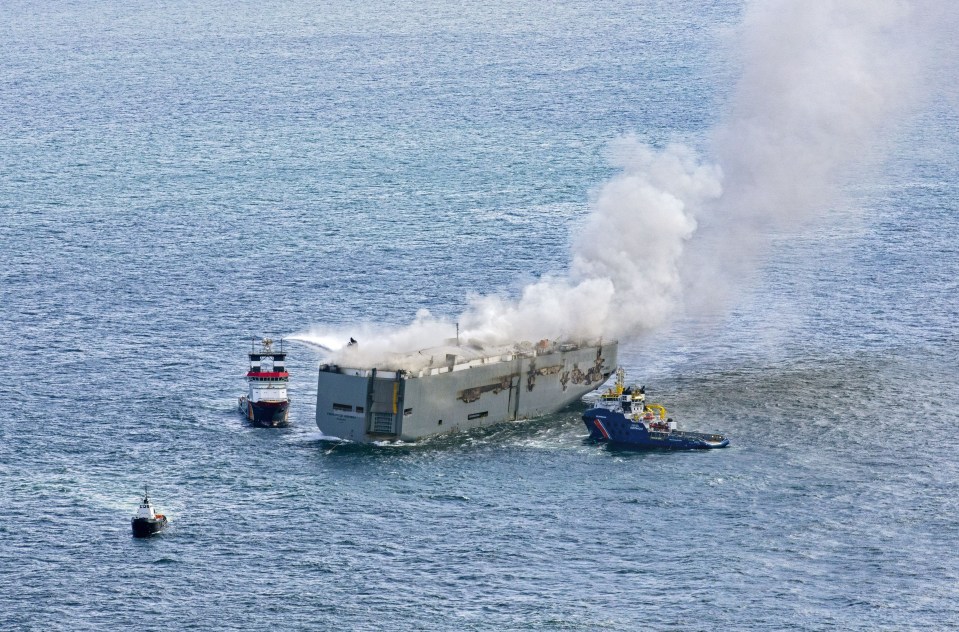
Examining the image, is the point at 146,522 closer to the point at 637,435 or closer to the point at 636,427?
the point at 636,427

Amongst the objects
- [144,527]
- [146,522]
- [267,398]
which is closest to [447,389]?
[267,398]

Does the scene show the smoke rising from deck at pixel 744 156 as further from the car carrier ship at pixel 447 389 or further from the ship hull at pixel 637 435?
the ship hull at pixel 637 435

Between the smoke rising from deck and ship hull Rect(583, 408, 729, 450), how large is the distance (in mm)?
18006

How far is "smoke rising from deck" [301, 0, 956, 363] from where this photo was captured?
18900 cm

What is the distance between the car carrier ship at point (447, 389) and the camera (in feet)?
559

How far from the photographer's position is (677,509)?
504ft

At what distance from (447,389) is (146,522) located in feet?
116

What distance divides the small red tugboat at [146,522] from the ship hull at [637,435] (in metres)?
42.9

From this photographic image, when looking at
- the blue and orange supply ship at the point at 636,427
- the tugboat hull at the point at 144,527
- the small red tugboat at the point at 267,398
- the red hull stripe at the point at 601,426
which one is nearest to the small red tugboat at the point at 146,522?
the tugboat hull at the point at 144,527

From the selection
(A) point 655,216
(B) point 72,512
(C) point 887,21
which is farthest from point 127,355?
(C) point 887,21

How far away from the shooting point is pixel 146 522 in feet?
484

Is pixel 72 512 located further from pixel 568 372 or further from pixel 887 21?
pixel 887 21

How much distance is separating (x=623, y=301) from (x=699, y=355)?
11062 millimetres

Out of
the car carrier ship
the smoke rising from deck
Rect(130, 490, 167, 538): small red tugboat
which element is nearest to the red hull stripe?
the car carrier ship
